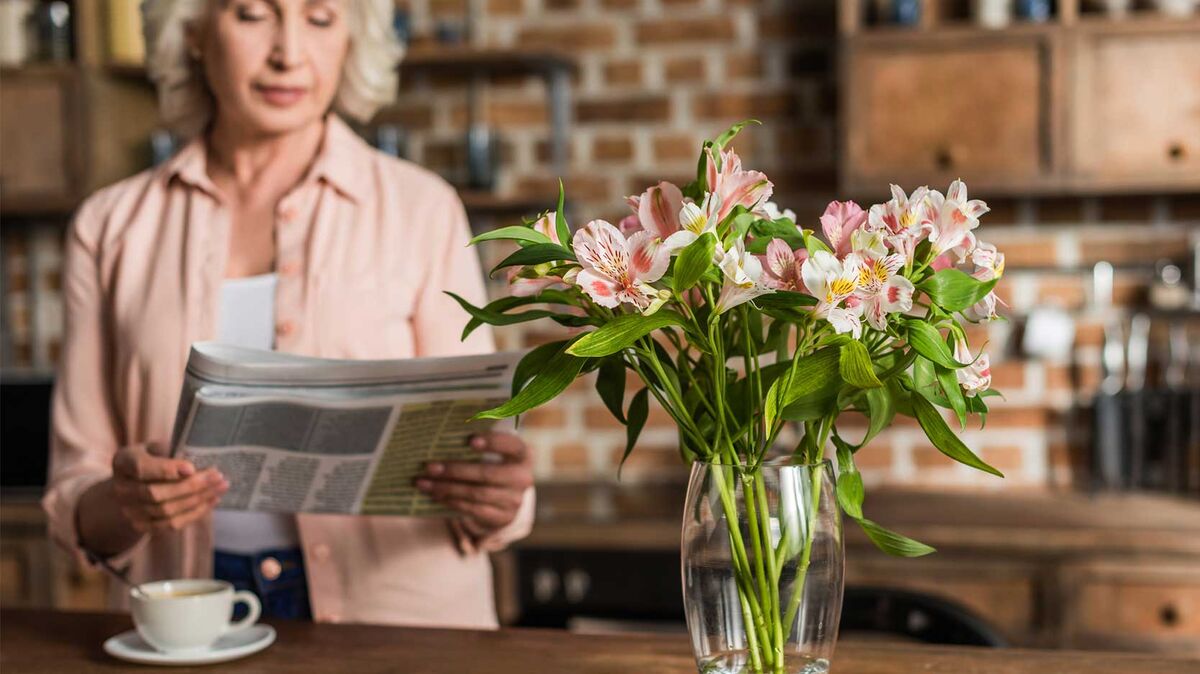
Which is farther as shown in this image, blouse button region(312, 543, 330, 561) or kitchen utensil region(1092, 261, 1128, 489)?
kitchen utensil region(1092, 261, 1128, 489)

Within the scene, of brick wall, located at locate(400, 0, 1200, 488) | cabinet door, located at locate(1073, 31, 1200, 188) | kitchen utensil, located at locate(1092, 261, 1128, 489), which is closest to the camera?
cabinet door, located at locate(1073, 31, 1200, 188)

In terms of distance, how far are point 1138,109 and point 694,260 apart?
83.9 inches

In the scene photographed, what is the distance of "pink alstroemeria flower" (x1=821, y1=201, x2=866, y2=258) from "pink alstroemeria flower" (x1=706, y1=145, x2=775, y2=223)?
0.05 m

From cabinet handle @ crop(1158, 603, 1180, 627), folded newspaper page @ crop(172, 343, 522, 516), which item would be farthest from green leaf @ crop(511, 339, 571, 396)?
cabinet handle @ crop(1158, 603, 1180, 627)

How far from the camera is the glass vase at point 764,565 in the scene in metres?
0.93

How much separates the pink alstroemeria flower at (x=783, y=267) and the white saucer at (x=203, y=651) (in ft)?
2.19

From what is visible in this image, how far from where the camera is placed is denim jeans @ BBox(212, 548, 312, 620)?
4.97ft

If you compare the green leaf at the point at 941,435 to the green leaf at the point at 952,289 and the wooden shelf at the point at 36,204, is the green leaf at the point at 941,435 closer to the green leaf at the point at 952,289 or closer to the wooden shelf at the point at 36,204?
the green leaf at the point at 952,289

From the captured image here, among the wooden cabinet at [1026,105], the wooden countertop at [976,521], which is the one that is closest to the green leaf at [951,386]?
the wooden countertop at [976,521]

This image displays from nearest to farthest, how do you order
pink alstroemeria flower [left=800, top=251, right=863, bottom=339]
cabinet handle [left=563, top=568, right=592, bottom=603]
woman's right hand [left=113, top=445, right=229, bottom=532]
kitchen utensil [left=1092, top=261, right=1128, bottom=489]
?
pink alstroemeria flower [left=800, top=251, right=863, bottom=339], woman's right hand [left=113, top=445, right=229, bottom=532], cabinet handle [left=563, top=568, right=592, bottom=603], kitchen utensil [left=1092, top=261, right=1128, bottom=489]

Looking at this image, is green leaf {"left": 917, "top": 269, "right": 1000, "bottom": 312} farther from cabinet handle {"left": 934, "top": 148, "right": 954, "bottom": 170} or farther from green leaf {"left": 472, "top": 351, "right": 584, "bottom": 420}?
cabinet handle {"left": 934, "top": 148, "right": 954, "bottom": 170}

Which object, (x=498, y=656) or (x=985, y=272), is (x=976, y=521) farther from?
(x=985, y=272)

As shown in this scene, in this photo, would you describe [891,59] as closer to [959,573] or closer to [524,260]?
[959,573]

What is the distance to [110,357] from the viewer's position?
5.38ft
